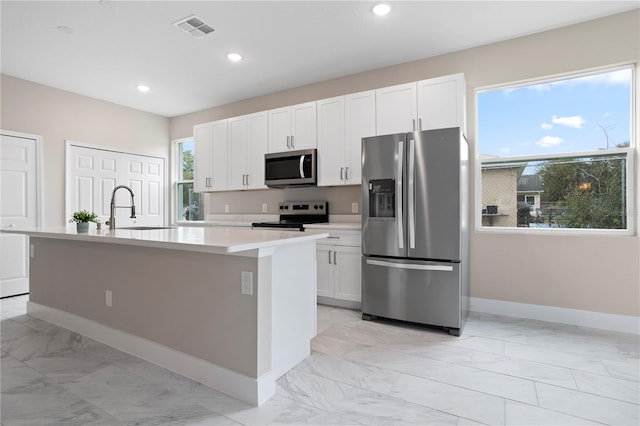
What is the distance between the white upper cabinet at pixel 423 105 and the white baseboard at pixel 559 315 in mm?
1815

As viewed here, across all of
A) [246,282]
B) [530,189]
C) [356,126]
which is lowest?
[246,282]

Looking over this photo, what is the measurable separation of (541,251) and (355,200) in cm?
202

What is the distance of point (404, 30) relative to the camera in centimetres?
Result: 318

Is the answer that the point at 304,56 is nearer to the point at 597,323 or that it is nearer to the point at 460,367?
the point at 460,367

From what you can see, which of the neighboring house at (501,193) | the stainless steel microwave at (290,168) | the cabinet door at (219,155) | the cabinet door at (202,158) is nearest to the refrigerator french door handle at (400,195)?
the neighboring house at (501,193)

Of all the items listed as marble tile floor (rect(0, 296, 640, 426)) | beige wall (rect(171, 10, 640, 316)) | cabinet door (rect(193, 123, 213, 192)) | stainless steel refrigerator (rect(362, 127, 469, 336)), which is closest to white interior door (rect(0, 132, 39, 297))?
marble tile floor (rect(0, 296, 640, 426))

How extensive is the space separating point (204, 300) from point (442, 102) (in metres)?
2.84

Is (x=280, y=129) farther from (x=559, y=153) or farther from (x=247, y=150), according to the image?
(x=559, y=153)

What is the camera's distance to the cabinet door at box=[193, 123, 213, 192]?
5184mm

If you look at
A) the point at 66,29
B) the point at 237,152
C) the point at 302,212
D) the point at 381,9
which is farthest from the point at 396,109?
the point at 66,29

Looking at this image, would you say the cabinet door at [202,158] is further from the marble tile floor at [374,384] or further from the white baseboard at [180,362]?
the marble tile floor at [374,384]

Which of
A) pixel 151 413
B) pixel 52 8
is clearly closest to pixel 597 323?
pixel 151 413

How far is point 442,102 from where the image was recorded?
337 centimetres

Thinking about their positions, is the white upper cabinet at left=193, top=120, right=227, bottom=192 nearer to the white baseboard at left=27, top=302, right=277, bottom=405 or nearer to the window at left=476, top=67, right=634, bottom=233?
the white baseboard at left=27, top=302, right=277, bottom=405
